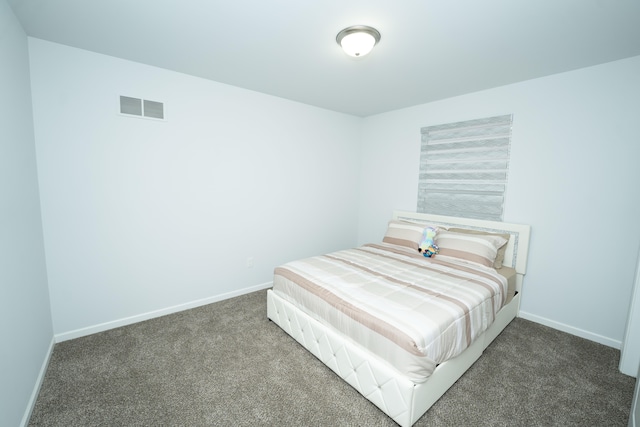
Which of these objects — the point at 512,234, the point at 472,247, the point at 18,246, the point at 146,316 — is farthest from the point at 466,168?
the point at 18,246

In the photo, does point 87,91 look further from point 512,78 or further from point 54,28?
point 512,78

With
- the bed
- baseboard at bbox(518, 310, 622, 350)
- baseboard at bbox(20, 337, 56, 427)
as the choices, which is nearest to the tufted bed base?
the bed

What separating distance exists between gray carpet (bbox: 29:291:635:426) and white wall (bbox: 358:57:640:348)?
38 cm

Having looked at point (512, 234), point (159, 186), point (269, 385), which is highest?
point (159, 186)

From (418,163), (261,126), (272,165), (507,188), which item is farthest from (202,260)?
(507,188)

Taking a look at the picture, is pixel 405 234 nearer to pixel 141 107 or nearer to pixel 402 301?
pixel 402 301

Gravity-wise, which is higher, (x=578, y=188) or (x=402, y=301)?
(x=578, y=188)

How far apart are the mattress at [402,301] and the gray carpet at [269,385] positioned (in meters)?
0.35

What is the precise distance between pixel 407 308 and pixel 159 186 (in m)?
2.54

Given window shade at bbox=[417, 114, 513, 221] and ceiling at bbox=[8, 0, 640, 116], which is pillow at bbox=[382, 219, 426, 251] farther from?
ceiling at bbox=[8, 0, 640, 116]

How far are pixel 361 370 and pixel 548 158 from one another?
2.70 meters

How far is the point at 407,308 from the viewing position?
1.87 metres

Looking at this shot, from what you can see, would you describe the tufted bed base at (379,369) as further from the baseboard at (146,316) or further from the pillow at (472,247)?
the baseboard at (146,316)

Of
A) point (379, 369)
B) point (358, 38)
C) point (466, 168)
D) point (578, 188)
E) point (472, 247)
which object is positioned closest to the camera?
point (379, 369)
